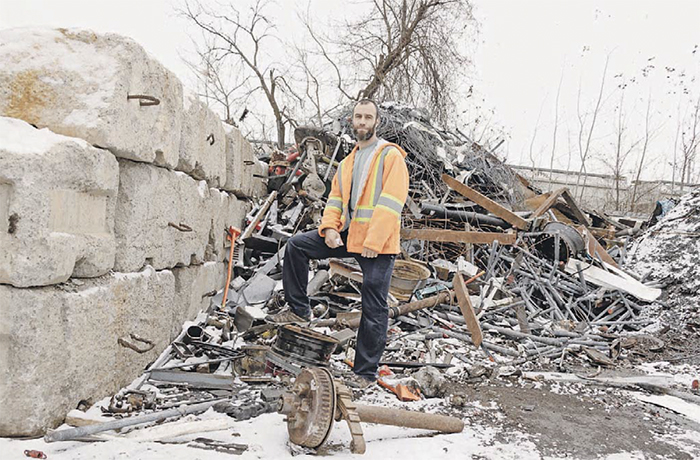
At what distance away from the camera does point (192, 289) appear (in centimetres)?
403

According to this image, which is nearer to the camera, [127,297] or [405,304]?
[127,297]

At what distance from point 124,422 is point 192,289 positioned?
1737 millimetres

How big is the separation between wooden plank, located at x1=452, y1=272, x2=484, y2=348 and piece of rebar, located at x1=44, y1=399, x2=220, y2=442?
8.18ft

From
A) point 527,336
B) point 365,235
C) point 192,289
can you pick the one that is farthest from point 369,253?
point 527,336

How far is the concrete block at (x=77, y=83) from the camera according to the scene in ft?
7.47

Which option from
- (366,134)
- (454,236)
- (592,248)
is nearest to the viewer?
(366,134)

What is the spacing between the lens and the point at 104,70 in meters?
2.46

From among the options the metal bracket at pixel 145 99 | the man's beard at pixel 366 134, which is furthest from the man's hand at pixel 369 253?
the metal bracket at pixel 145 99

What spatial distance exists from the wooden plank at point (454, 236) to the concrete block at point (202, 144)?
2.11 metres

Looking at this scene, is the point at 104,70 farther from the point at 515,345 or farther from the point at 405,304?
the point at 515,345

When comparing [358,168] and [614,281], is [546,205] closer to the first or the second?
[614,281]

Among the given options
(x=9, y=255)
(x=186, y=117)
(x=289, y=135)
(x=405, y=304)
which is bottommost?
(x=405, y=304)

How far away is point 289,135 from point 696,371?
1412 cm

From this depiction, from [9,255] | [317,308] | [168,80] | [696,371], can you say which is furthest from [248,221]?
[696,371]
